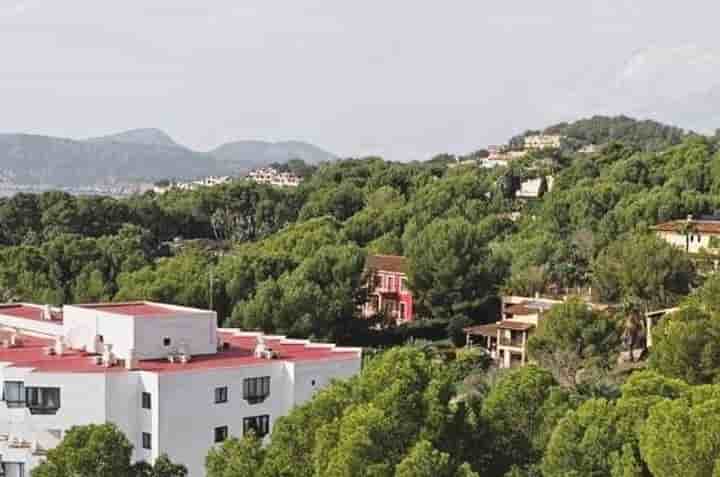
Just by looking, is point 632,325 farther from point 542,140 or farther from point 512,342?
point 542,140

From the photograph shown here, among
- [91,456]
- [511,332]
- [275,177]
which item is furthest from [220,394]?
[275,177]

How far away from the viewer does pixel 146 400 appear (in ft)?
84.2

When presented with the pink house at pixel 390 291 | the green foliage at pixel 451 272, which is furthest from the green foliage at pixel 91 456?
the pink house at pixel 390 291

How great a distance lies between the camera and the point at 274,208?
8862 cm

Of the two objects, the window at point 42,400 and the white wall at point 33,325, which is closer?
the window at point 42,400

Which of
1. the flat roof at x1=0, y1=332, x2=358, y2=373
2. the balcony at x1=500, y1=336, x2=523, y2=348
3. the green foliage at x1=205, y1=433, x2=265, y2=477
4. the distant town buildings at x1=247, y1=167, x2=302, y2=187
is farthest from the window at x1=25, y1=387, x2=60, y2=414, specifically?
the distant town buildings at x1=247, y1=167, x2=302, y2=187

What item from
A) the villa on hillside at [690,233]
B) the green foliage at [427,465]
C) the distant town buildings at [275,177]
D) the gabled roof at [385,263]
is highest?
the distant town buildings at [275,177]

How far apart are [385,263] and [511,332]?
1221cm

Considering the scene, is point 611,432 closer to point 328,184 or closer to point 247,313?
point 247,313

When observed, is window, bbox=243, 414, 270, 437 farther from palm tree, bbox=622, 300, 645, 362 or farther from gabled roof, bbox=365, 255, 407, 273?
gabled roof, bbox=365, 255, 407, 273

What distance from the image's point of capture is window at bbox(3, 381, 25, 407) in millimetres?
25406

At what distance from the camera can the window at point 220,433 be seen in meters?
26.3

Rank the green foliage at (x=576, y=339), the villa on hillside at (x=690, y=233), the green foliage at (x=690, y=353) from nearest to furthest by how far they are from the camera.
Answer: the green foliage at (x=690, y=353)
the green foliage at (x=576, y=339)
the villa on hillside at (x=690, y=233)

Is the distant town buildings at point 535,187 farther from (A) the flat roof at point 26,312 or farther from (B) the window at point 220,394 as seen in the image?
(B) the window at point 220,394
